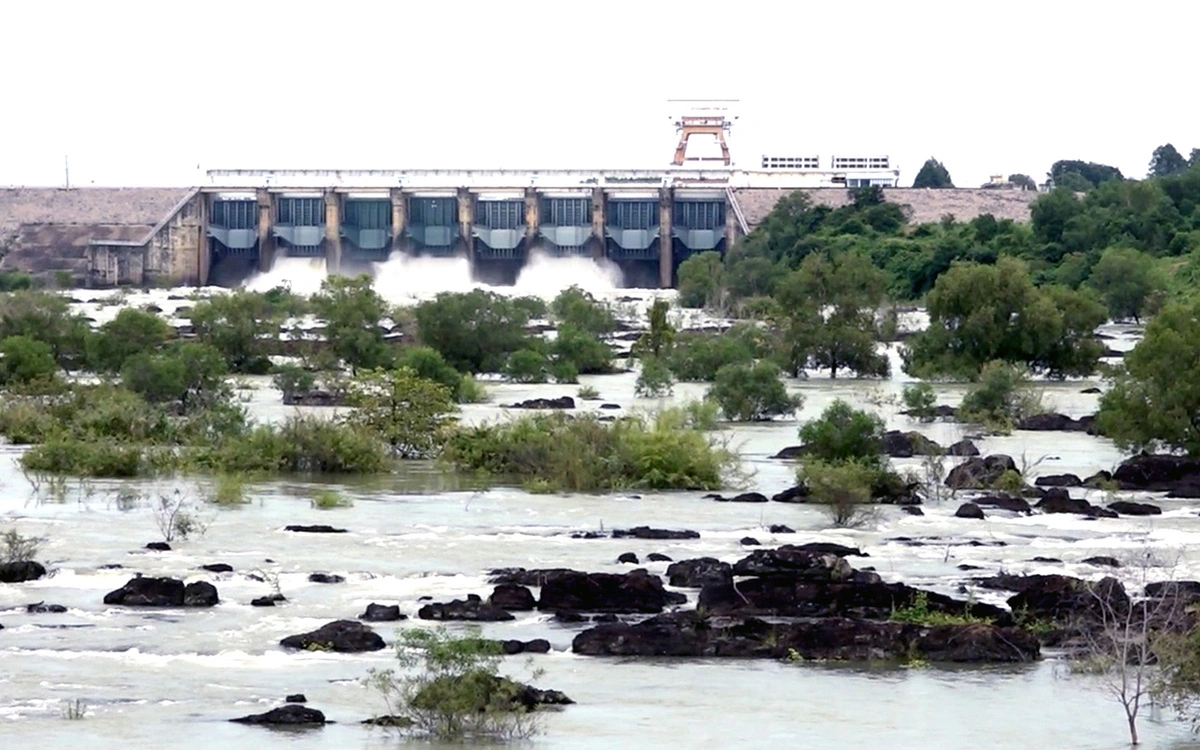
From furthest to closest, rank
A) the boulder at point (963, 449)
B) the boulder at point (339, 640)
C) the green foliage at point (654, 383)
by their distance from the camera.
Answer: the green foliage at point (654, 383)
the boulder at point (963, 449)
the boulder at point (339, 640)

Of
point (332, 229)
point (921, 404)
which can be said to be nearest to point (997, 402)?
point (921, 404)

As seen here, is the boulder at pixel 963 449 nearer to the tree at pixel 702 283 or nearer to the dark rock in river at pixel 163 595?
the dark rock in river at pixel 163 595

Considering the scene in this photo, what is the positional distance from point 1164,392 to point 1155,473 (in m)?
1.62

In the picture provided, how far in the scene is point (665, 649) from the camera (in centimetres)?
1870

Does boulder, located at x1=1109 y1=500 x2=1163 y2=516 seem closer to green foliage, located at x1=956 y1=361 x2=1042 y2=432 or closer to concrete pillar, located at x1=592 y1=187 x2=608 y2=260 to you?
green foliage, located at x1=956 y1=361 x2=1042 y2=432

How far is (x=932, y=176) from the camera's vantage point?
410 ft

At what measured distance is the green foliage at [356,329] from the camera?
1970 inches

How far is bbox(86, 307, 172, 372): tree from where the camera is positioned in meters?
47.3

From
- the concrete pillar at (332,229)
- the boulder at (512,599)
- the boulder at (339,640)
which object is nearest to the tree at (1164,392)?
the boulder at (512,599)

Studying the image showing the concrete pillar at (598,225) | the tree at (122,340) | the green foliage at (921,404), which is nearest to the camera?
the green foliage at (921,404)

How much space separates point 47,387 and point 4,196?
70.4 metres

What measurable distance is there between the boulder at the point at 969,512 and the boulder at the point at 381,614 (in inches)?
355

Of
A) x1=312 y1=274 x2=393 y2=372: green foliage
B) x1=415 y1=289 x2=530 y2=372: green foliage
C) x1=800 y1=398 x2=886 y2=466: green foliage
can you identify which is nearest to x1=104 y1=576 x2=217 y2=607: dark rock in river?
x1=800 y1=398 x2=886 y2=466: green foliage

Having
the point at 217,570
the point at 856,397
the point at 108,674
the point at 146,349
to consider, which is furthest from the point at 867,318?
the point at 108,674
